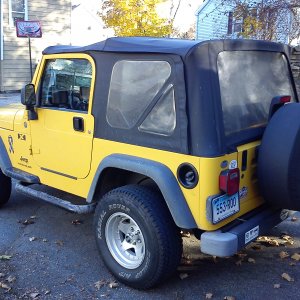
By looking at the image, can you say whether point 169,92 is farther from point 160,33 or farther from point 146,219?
point 160,33

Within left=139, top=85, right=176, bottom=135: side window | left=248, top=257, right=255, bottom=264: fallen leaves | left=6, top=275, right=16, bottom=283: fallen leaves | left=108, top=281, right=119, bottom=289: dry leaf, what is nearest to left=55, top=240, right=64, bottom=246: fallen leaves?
left=6, top=275, right=16, bottom=283: fallen leaves

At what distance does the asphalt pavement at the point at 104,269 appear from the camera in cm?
344

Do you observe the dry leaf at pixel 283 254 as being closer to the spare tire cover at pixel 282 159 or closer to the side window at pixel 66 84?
the spare tire cover at pixel 282 159

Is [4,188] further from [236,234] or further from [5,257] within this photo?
[236,234]

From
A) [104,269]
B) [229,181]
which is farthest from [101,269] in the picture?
[229,181]

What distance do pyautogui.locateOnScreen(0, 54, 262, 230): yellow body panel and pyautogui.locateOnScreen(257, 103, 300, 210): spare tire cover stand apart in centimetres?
16

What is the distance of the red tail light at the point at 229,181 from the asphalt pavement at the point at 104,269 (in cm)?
90

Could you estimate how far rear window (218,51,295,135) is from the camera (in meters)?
3.21

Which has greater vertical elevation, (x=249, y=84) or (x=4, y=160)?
(x=249, y=84)

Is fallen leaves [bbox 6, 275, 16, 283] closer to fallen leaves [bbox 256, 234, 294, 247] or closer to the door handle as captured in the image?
the door handle

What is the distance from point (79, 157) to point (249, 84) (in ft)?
5.30

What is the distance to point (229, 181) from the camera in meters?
3.04

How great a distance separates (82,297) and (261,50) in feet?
8.20

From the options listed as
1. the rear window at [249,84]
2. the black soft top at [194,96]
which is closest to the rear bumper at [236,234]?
the black soft top at [194,96]
